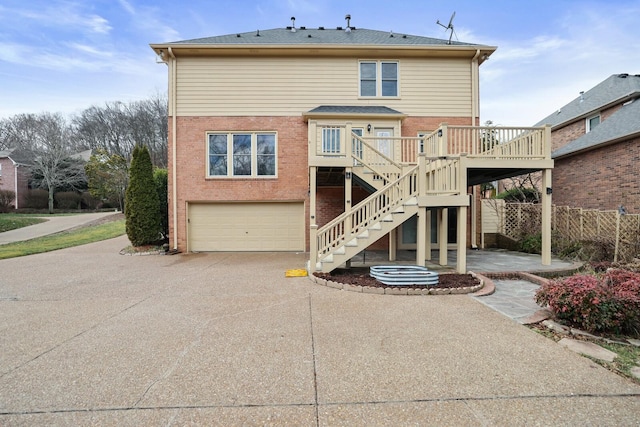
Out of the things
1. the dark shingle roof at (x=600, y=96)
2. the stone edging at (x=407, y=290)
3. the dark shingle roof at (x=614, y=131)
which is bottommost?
the stone edging at (x=407, y=290)

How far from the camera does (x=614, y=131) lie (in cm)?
1089

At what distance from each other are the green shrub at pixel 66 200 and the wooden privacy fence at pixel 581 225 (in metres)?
34.4

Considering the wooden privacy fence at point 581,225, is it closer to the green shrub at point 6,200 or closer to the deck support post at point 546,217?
the deck support post at point 546,217

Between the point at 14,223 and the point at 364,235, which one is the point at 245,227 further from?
the point at 14,223

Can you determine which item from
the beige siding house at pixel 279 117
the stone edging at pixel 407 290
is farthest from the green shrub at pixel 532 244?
the stone edging at pixel 407 290

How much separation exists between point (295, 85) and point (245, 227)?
18.2 ft

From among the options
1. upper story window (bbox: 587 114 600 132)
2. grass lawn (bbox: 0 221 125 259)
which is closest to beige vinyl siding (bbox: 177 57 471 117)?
grass lawn (bbox: 0 221 125 259)

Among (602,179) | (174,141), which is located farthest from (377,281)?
(602,179)

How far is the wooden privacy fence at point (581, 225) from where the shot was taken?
7.60 meters

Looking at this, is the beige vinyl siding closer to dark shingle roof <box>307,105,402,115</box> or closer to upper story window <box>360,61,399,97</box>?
upper story window <box>360,61,399,97</box>

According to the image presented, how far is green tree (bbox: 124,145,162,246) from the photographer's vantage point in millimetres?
10930

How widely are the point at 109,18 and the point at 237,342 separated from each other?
51.2ft

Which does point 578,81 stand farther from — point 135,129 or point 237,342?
point 135,129

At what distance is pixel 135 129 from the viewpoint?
3278 centimetres
